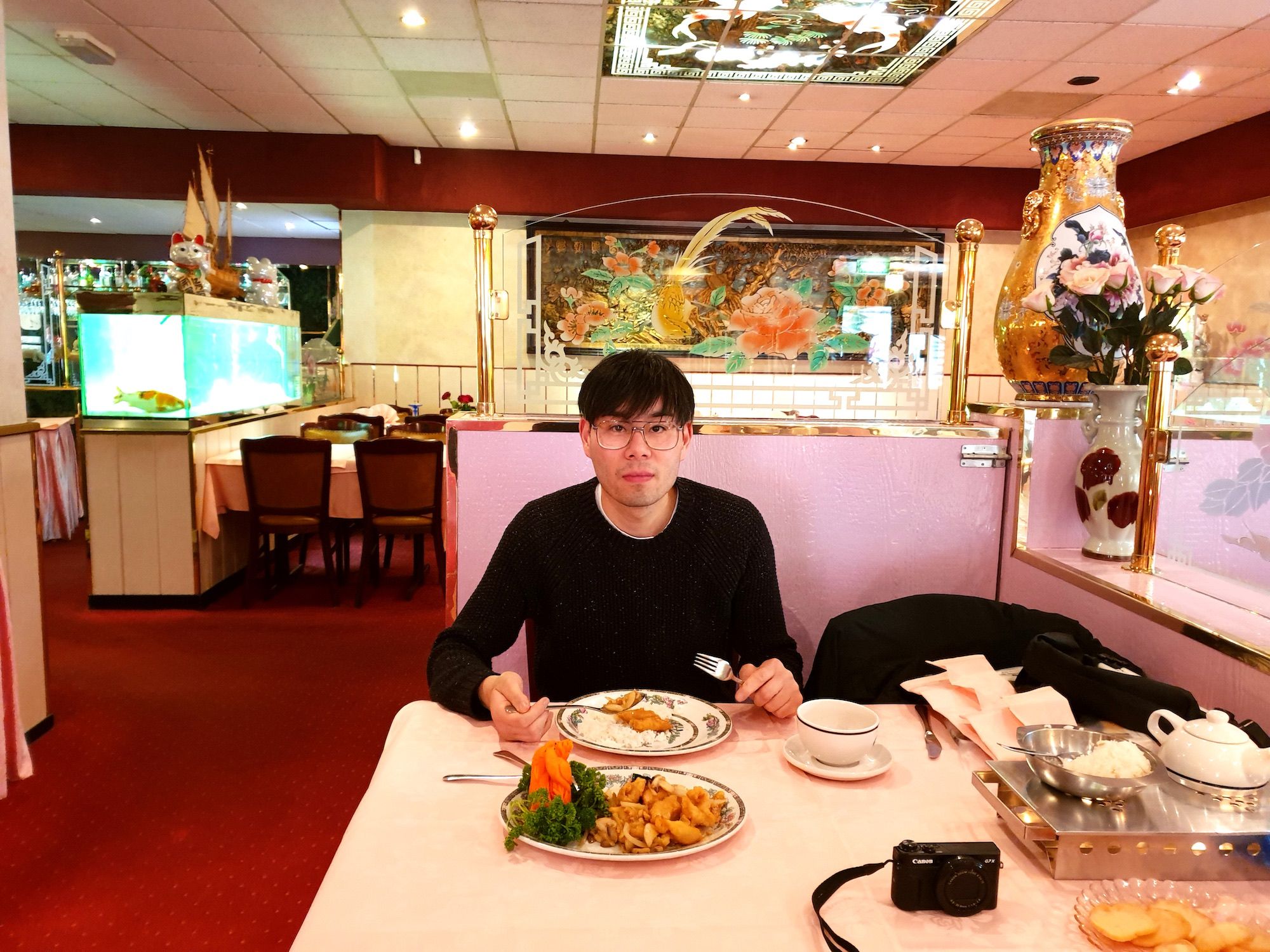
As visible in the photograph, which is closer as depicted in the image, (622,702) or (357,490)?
(622,702)

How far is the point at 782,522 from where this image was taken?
1.95 meters

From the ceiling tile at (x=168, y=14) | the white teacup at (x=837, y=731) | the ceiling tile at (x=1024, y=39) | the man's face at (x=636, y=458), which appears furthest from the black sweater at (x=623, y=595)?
the ceiling tile at (x=168, y=14)

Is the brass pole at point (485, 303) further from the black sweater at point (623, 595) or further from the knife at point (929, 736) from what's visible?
the knife at point (929, 736)

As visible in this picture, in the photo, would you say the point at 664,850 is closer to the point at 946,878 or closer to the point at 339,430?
the point at 946,878

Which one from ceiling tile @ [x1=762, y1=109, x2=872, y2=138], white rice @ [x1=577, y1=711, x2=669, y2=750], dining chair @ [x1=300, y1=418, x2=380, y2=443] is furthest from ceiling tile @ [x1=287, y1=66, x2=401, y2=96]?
white rice @ [x1=577, y1=711, x2=669, y2=750]

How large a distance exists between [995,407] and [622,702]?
1229 millimetres

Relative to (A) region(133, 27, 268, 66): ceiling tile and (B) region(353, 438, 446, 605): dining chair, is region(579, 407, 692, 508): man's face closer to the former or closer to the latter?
(B) region(353, 438, 446, 605): dining chair

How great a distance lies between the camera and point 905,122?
5.78 metres

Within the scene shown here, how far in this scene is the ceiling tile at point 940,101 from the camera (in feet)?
16.7

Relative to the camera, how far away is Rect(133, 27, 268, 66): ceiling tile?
434 centimetres

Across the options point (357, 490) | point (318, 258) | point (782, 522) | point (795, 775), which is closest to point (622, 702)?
point (795, 775)

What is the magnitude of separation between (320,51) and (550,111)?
5.27 ft

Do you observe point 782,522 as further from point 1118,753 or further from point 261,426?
point 261,426

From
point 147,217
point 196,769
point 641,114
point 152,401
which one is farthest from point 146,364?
point 147,217
